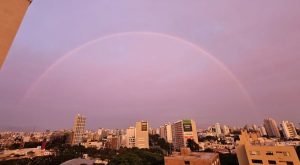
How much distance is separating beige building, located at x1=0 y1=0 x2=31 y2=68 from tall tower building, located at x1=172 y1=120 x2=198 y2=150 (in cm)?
6149

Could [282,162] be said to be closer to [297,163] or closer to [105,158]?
[297,163]

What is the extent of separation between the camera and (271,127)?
237 ft

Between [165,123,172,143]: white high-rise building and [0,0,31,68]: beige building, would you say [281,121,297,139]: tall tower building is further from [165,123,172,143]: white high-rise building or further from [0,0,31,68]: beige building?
[0,0,31,68]: beige building

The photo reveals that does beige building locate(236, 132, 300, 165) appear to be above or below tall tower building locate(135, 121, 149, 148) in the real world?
below

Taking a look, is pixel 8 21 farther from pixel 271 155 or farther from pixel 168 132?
pixel 168 132

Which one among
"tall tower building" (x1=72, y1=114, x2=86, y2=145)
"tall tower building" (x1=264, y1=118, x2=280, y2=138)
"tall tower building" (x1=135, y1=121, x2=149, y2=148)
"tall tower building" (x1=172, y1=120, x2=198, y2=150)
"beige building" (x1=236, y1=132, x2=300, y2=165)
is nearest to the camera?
"beige building" (x1=236, y1=132, x2=300, y2=165)

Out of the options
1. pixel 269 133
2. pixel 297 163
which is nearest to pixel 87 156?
pixel 297 163

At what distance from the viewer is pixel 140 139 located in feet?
192

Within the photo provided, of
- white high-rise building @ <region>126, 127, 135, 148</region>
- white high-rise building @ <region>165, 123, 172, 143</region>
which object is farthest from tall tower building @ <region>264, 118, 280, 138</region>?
white high-rise building @ <region>126, 127, 135, 148</region>

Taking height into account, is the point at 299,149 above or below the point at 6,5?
below

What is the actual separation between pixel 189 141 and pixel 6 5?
56.4 meters

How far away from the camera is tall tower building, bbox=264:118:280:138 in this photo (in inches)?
2753

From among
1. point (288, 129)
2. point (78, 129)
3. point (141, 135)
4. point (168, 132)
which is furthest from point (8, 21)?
point (288, 129)

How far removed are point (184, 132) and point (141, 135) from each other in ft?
53.9
